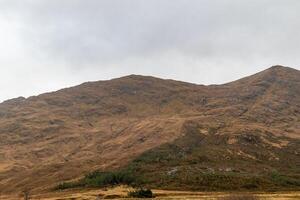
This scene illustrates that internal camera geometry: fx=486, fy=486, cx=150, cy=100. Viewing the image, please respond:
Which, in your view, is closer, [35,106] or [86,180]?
[86,180]

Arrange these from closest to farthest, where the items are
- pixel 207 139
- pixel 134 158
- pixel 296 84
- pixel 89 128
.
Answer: pixel 134 158, pixel 207 139, pixel 89 128, pixel 296 84

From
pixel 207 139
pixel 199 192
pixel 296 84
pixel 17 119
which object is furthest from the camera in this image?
pixel 296 84

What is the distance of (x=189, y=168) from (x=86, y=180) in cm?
2070

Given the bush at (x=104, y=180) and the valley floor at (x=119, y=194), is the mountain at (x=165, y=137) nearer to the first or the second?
the bush at (x=104, y=180)

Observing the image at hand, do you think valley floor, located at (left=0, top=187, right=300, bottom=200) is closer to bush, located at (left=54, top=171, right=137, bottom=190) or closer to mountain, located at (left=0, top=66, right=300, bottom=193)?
bush, located at (left=54, top=171, right=137, bottom=190)

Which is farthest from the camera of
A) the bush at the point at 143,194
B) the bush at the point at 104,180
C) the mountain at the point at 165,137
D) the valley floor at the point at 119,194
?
the mountain at the point at 165,137

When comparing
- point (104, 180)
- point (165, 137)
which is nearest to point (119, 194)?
point (104, 180)

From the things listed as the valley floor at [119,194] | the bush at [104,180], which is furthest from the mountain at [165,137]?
the valley floor at [119,194]

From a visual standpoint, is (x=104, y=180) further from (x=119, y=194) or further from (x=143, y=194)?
(x=143, y=194)

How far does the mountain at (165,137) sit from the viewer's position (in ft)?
330

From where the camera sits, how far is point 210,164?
331 feet

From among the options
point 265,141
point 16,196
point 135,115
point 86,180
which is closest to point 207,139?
point 265,141

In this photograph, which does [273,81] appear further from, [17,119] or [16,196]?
[16,196]

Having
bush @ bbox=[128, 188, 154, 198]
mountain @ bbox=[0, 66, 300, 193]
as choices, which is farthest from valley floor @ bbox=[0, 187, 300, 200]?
mountain @ bbox=[0, 66, 300, 193]
